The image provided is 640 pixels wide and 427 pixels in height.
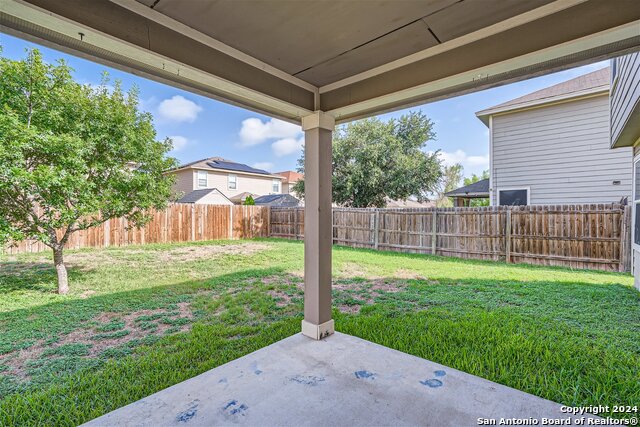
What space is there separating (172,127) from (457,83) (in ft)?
65.4

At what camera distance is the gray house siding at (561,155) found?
6895 mm

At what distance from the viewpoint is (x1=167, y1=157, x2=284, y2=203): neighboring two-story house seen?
1656 cm

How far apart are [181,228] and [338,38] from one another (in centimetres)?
977

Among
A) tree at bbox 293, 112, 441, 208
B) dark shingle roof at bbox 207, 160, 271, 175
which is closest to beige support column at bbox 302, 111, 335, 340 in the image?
tree at bbox 293, 112, 441, 208

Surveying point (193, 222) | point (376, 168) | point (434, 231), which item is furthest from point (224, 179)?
point (434, 231)

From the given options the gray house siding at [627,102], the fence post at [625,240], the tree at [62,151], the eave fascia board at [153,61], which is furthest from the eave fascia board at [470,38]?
the fence post at [625,240]

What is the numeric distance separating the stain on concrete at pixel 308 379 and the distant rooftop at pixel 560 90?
863 centimetres

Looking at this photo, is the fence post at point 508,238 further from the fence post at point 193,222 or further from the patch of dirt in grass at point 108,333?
the fence post at point 193,222

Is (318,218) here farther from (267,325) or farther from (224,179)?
(224,179)

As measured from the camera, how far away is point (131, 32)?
1.56 meters

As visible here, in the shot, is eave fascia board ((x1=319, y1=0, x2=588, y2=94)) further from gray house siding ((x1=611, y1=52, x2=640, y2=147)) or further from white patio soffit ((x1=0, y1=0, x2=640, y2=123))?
gray house siding ((x1=611, y1=52, x2=640, y2=147))

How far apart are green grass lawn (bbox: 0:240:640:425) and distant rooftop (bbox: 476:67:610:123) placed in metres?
4.28

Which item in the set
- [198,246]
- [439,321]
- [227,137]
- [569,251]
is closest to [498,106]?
[569,251]

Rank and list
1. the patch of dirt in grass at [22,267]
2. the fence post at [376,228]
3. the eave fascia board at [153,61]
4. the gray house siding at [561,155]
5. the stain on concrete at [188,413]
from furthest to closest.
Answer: the fence post at [376,228]
the gray house siding at [561,155]
the patch of dirt in grass at [22,267]
the stain on concrete at [188,413]
the eave fascia board at [153,61]
